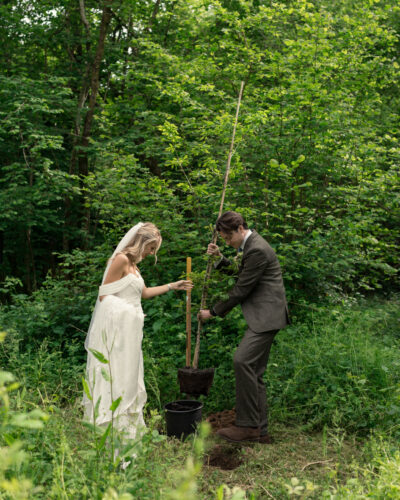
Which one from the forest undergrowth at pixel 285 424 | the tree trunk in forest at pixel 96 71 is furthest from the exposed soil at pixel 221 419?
the tree trunk in forest at pixel 96 71

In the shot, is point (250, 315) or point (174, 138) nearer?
point (250, 315)

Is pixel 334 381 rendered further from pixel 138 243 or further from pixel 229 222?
pixel 138 243

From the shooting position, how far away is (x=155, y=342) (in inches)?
241

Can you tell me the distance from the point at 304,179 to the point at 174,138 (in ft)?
6.56

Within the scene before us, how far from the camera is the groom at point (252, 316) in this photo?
4.41 metres

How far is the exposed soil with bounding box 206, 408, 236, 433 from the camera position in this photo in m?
4.81

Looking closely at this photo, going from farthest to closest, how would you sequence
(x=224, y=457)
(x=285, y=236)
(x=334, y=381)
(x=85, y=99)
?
1. (x=85, y=99)
2. (x=285, y=236)
3. (x=334, y=381)
4. (x=224, y=457)

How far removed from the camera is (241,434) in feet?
14.4

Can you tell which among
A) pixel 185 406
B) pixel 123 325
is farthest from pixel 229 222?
pixel 185 406

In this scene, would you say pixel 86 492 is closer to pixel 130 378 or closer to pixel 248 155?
pixel 130 378

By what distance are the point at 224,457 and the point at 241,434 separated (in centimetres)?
31

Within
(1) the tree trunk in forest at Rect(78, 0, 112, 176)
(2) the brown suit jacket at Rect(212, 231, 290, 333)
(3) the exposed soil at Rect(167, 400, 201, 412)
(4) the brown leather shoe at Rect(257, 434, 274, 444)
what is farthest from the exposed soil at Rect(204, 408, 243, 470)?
(1) the tree trunk in forest at Rect(78, 0, 112, 176)

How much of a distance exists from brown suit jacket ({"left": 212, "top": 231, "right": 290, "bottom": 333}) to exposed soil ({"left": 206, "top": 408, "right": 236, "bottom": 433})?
1.12 meters

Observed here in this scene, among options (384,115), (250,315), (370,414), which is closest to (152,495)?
(250,315)
